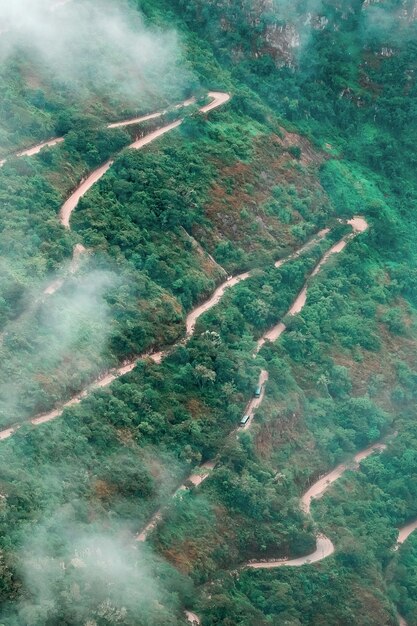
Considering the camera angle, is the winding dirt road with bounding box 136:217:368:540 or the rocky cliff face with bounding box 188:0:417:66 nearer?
the winding dirt road with bounding box 136:217:368:540

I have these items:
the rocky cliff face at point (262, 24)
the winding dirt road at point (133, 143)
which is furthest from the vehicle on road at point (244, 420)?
the rocky cliff face at point (262, 24)

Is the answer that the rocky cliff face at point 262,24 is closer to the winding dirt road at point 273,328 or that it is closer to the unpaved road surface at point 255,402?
the winding dirt road at point 273,328

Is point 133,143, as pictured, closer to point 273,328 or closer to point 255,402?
point 273,328

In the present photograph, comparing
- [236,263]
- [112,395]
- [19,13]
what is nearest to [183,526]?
[112,395]

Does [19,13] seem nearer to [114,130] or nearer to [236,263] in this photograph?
[114,130]

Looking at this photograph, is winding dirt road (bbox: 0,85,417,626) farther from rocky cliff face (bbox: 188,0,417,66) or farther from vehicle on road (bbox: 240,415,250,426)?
rocky cliff face (bbox: 188,0,417,66)

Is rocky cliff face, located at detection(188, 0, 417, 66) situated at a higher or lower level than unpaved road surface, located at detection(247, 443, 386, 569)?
higher

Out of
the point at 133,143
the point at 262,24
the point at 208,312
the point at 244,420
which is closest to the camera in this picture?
the point at 244,420

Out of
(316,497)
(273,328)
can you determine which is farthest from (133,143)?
(316,497)

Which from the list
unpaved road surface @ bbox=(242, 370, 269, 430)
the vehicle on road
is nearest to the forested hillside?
the vehicle on road
